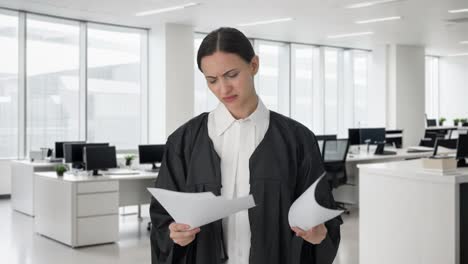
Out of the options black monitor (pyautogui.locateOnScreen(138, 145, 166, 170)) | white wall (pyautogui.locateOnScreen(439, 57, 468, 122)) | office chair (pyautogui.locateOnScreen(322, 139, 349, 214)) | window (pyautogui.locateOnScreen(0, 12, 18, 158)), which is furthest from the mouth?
white wall (pyautogui.locateOnScreen(439, 57, 468, 122))

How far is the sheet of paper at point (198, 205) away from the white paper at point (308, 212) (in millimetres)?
107

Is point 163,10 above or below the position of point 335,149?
above

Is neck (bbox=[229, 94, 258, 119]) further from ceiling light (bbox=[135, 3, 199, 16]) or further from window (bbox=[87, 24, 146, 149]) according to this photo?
window (bbox=[87, 24, 146, 149])

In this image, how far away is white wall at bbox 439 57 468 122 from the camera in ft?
64.2

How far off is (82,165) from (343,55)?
10.6 metres

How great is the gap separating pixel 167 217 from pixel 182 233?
0.40 ft

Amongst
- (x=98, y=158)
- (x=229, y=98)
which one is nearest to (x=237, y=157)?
(x=229, y=98)

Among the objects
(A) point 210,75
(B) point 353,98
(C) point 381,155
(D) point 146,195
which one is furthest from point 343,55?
(A) point 210,75

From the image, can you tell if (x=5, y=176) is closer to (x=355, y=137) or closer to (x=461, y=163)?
(x=355, y=137)

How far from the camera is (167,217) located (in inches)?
59.5

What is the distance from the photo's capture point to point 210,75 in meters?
1.48

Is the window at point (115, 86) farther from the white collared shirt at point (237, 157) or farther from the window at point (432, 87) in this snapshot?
the window at point (432, 87)

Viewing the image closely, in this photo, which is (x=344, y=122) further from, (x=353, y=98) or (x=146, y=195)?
(x=146, y=195)

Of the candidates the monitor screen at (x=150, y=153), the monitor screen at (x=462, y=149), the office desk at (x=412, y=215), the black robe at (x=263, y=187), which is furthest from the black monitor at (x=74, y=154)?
the black robe at (x=263, y=187)
